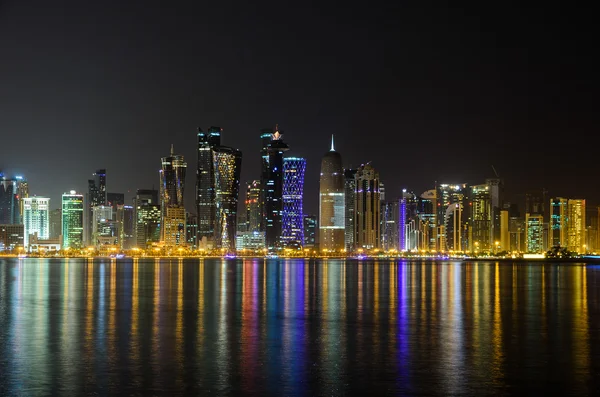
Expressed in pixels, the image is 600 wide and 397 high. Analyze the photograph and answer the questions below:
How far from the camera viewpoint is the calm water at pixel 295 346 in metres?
28.8

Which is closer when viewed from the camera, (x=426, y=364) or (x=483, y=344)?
(x=426, y=364)

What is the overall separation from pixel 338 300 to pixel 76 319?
84.6ft

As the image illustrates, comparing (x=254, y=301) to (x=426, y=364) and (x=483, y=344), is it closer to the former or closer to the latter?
(x=483, y=344)

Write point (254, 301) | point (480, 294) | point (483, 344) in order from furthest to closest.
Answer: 1. point (480, 294)
2. point (254, 301)
3. point (483, 344)

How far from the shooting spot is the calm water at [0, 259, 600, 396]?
94.5ft

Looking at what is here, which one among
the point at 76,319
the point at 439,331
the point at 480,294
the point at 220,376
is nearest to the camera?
the point at 220,376

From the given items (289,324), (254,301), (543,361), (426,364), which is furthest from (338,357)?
(254,301)

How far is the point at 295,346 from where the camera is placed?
1501 inches

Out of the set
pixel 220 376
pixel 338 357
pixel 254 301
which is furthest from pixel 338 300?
pixel 220 376

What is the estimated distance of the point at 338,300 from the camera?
68.2m

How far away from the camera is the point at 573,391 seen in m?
27.8

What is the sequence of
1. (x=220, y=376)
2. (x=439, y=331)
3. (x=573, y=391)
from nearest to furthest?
(x=573, y=391)
(x=220, y=376)
(x=439, y=331)

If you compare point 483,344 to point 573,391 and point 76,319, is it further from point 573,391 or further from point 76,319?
point 76,319

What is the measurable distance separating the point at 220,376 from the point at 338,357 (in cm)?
688
